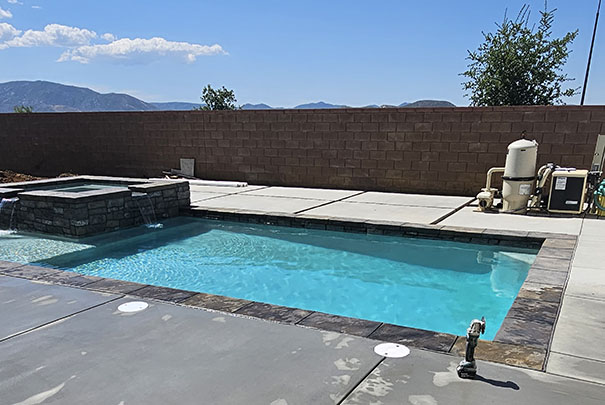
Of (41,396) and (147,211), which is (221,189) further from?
(41,396)

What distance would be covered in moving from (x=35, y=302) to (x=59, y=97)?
581 ft

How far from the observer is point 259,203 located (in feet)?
24.8

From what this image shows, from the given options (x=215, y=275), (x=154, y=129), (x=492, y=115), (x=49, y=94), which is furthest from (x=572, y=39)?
(x=49, y=94)

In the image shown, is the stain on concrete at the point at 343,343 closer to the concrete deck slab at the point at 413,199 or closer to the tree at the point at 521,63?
the concrete deck slab at the point at 413,199

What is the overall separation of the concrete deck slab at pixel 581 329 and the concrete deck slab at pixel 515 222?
2.64 metres

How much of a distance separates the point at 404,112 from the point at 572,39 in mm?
10771

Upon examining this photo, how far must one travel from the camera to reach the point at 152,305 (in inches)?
115

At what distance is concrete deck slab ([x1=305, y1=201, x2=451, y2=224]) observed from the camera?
6.20 metres

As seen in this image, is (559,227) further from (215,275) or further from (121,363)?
(121,363)

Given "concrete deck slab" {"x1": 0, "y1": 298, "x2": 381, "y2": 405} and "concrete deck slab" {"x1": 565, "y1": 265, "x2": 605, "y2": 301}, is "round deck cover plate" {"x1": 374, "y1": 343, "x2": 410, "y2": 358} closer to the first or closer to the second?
"concrete deck slab" {"x1": 0, "y1": 298, "x2": 381, "y2": 405}

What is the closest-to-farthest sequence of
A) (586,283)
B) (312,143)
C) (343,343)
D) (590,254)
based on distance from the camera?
(343,343) → (586,283) → (590,254) → (312,143)

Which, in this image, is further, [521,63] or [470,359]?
[521,63]

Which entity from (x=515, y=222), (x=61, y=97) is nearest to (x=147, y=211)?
(x=515, y=222)

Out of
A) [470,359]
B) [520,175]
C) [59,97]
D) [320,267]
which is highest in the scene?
[59,97]
